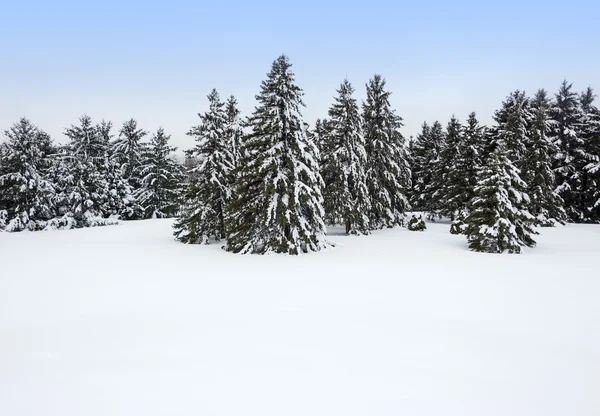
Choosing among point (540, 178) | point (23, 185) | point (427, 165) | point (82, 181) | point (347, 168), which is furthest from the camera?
point (427, 165)

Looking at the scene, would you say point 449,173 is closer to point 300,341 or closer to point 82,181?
point 300,341

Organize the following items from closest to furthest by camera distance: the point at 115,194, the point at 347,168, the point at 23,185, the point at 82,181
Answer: the point at 347,168, the point at 23,185, the point at 82,181, the point at 115,194

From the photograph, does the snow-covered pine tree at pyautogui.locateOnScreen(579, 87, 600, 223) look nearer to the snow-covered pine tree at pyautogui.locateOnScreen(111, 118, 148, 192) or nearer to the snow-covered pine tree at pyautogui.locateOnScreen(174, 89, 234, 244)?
the snow-covered pine tree at pyautogui.locateOnScreen(174, 89, 234, 244)

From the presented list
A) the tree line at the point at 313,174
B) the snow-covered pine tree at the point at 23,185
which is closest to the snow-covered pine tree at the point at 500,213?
the tree line at the point at 313,174

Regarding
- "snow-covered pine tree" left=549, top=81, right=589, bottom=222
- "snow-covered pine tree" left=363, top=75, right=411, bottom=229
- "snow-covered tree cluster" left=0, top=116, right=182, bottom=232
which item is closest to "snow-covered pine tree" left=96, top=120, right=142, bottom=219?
"snow-covered tree cluster" left=0, top=116, right=182, bottom=232

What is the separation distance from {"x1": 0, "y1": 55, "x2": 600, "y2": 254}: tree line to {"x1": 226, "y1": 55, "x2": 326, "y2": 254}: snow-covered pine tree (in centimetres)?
7

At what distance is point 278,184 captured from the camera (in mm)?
16062

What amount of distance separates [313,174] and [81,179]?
24.4 meters

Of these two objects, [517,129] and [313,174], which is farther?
[517,129]

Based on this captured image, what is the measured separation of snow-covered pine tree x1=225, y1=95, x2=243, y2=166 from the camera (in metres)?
19.8

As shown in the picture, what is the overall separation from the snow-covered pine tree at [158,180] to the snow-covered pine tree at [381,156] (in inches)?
890

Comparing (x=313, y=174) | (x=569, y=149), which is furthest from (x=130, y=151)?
(x=569, y=149)

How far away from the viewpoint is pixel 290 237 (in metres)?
16.5

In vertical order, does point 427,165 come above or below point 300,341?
above
